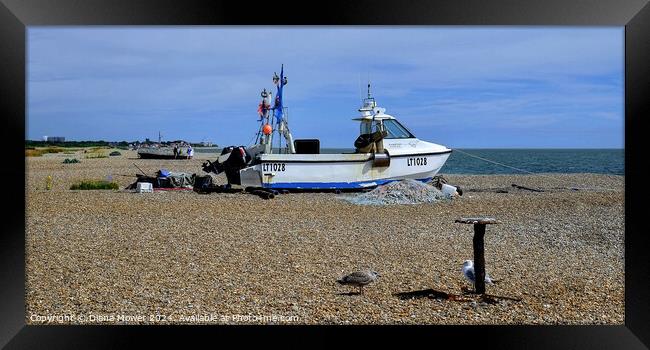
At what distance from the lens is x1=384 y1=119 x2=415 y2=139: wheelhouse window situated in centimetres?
1523

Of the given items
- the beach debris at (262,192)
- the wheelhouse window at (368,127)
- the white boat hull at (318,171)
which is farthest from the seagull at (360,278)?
the wheelhouse window at (368,127)

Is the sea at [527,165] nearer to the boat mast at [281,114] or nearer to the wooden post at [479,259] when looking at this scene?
the boat mast at [281,114]

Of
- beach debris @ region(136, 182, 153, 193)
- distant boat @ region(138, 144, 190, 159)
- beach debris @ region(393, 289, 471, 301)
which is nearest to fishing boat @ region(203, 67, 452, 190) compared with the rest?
beach debris @ region(136, 182, 153, 193)

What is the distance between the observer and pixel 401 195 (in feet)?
42.1

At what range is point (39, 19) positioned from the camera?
177 inches

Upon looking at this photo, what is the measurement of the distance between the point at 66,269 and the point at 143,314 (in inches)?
75.0

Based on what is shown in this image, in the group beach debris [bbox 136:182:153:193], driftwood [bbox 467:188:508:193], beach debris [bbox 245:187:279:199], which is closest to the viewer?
beach debris [bbox 245:187:279:199]

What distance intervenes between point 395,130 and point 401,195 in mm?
2882

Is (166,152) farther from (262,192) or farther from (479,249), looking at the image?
(479,249)

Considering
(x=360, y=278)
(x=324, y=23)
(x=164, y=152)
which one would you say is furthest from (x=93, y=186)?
(x=164, y=152)

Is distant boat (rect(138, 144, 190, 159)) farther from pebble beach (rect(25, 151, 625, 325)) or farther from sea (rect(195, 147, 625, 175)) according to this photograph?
pebble beach (rect(25, 151, 625, 325))

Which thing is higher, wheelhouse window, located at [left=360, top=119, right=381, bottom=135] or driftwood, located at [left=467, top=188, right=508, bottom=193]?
wheelhouse window, located at [left=360, top=119, right=381, bottom=135]

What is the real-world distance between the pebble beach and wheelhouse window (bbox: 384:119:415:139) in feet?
9.62

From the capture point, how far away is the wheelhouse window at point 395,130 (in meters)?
15.2
